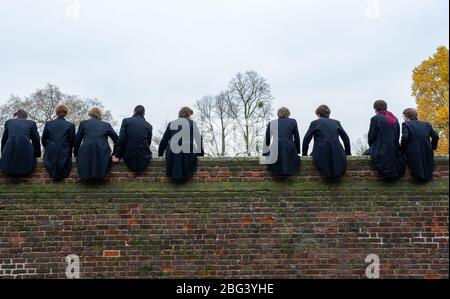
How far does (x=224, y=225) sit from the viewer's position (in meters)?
7.61

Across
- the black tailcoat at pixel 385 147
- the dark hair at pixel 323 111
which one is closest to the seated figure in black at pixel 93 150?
the dark hair at pixel 323 111

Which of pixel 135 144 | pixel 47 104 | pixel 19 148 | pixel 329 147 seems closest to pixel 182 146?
pixel 135 144

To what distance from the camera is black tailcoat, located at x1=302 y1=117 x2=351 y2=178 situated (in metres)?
7.56

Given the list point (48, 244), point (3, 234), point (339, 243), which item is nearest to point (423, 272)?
point (339, 243)

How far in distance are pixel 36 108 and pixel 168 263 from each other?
24.9 metres

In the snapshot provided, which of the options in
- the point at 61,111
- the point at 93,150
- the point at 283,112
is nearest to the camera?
the point at 93,150

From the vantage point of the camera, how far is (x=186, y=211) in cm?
764

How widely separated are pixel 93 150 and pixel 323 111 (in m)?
3.43

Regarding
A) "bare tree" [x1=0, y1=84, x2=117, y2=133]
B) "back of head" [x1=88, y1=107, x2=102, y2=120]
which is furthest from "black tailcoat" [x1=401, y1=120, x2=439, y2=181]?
"bare tree" [x1=0, y1=84, x2=117, y2=133]

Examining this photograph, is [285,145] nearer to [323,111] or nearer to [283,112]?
[283,112]

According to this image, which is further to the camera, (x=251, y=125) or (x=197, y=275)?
(x=251, y=125)

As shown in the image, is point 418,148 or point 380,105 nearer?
point 418,148

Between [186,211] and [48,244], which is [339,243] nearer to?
[186,211]

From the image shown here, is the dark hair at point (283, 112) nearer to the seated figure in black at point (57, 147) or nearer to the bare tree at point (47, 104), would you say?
the seated figure in black at point (57, 147)
